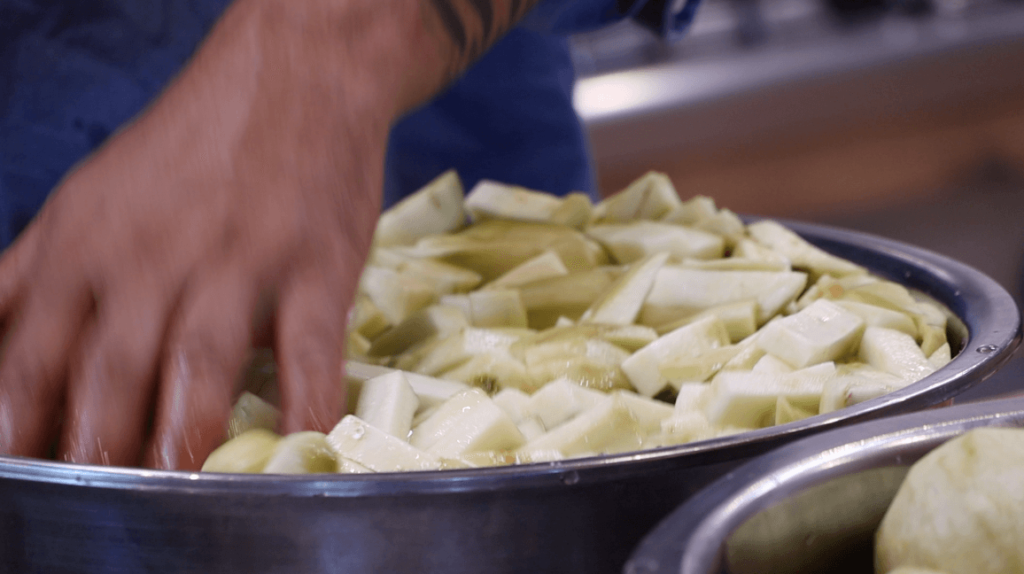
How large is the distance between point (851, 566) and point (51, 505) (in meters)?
0.22

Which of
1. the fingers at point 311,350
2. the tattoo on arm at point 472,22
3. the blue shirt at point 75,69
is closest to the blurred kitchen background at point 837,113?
the blue shirt at point 75,69

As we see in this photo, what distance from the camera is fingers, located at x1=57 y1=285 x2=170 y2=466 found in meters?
0.34

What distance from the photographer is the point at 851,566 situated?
211 mm

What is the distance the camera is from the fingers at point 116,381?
1.10ft

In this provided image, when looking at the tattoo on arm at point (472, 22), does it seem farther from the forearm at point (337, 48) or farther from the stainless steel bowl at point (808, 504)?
the stainless steel bowl at point (808, 504)

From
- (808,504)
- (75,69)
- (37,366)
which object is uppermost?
(75,69)

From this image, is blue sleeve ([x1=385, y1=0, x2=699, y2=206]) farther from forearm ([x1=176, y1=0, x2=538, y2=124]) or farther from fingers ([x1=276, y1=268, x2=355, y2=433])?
fingers ([x1=276, y1=268, x2=355, y2=433])

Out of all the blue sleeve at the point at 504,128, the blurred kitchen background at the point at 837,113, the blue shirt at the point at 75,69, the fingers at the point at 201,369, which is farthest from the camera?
the blurred kitchen background at the point at 837,113

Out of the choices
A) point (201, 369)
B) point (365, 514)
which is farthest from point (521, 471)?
point (201, 369)

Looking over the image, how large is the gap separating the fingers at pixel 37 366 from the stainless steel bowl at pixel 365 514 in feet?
0.26

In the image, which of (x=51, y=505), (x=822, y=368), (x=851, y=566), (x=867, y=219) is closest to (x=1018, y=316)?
(x=822, y=368)

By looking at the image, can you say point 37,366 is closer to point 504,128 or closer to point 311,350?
point 311,350

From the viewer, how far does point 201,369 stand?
0.34 metres

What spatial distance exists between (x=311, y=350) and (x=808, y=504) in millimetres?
213
